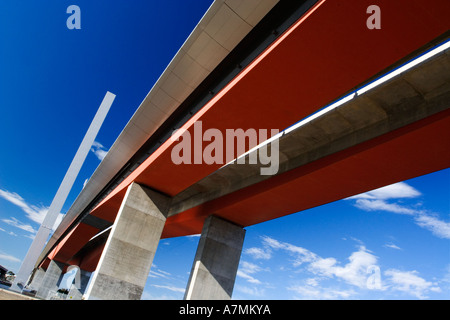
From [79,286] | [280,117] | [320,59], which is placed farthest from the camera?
[79,286]

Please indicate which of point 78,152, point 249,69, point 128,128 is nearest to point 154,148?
point 128,128

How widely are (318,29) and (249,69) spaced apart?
5.59 ft

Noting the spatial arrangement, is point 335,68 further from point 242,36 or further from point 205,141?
point 205,141

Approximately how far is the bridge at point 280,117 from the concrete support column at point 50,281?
3132 centimetres

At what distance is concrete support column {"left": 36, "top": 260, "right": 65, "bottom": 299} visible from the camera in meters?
38.4

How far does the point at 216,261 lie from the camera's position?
14945mm

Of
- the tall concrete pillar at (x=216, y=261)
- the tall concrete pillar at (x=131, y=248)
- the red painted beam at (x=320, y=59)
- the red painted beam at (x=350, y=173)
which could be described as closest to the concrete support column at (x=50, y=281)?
the tall concrete pillar at (x=216, y=261)

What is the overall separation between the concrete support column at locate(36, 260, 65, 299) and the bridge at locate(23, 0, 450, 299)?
31.3m

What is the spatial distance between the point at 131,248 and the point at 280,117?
8656 millimetres

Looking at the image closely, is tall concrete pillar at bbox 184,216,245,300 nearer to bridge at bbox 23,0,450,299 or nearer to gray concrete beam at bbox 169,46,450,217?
bridge at bbox 23,0,450,299

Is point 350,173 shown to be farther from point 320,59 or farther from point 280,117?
point 320,59

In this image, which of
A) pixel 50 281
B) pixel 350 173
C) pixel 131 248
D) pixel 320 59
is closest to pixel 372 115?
pixel 350 173

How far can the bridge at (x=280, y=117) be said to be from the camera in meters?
5.73
